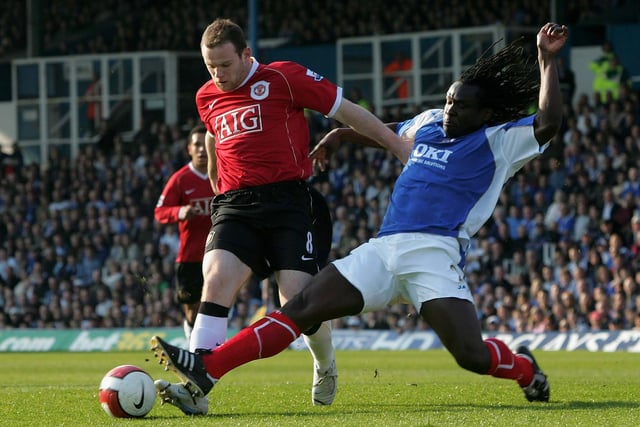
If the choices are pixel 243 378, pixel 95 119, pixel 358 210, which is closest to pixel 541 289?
pixel 358 210

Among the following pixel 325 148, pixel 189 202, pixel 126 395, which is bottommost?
pixel 126 395

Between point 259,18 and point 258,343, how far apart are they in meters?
27.3

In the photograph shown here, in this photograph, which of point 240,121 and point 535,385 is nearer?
point 535,385

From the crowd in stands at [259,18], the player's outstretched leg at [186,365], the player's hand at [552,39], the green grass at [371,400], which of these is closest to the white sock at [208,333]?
the green grass at [371,400]

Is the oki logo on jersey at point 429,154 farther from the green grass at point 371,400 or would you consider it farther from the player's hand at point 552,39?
the green grass at point 371,400

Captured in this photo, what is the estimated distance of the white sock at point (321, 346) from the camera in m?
8.98

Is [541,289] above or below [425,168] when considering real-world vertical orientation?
below

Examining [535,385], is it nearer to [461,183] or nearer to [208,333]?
[461,183]

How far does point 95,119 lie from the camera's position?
115ft

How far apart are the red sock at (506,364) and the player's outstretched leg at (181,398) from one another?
1.73 m

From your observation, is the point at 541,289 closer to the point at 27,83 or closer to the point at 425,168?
the point at 425,168

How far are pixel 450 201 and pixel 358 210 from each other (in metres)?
18.2

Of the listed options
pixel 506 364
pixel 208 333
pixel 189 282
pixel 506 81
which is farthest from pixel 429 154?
pixel 189 282

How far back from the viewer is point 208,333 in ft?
27.5
